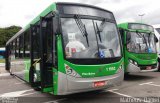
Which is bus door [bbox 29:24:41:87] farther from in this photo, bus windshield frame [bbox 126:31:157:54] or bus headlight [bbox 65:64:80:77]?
bus windshield frame [bbox 126:31:157:54]

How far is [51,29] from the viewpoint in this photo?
669 centimetres

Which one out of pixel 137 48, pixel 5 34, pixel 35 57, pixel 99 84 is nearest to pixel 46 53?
pixel 35 57

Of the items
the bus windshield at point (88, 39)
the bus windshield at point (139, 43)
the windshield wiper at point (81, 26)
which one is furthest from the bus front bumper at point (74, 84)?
the bus windshield at point (139, 43)

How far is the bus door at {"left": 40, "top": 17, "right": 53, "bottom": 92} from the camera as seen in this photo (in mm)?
6776

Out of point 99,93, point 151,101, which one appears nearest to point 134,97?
point 151,101

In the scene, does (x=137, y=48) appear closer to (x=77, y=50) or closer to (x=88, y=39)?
(x=88, y=39)

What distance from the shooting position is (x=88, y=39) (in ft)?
21.8

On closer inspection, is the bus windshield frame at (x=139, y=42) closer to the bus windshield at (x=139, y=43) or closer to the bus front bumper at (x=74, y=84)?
the bus windshield at (x=139, y=43)

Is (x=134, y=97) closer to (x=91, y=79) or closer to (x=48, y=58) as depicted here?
(x=91, y=79)

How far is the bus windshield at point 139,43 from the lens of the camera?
1097cm

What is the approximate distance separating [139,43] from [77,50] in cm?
558

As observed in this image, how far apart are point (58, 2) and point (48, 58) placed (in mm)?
1789

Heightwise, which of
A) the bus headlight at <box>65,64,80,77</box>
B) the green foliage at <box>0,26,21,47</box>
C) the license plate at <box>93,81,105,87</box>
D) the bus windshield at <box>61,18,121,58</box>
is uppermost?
the green foliage at <box>0,26,21,47</box>

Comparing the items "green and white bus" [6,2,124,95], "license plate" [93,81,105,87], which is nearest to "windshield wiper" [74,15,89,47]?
"green and white bus" [6,2,124,95]
